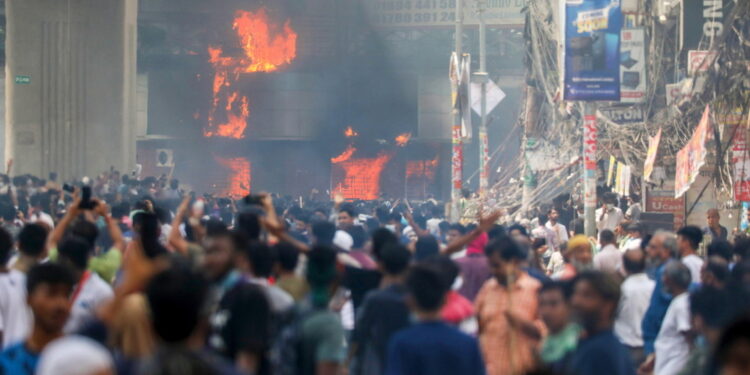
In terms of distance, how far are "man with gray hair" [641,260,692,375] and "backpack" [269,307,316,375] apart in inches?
104

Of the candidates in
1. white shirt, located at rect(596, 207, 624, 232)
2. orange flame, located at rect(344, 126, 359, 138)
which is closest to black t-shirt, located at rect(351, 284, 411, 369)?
white shirt, located at rect(596, 207, 624, 232)

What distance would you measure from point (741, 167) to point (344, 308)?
912 centimetres

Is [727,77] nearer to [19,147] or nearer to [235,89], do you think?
[19,147]

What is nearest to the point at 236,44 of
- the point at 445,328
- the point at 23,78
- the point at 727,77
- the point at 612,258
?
the point at 23,78

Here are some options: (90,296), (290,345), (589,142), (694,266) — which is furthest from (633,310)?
(589,142)

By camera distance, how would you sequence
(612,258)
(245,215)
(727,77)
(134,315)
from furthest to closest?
1. (727,77)
2. (612,258)
3. (245,215)
4. (134,315)

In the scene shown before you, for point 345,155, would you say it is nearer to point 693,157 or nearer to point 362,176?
point 362,176

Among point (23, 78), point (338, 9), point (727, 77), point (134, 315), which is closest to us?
point (134, 315)

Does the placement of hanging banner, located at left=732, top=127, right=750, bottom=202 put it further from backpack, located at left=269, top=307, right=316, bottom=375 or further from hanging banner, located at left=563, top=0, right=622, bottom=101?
backpack, located at left=269, top=307, right=316, bottom=375

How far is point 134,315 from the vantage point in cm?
441

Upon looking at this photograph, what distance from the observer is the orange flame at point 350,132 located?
47.4m

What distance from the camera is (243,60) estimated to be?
47.5m

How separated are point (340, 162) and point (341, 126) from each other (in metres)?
1.51

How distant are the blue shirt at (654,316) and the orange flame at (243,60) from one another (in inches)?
1561
